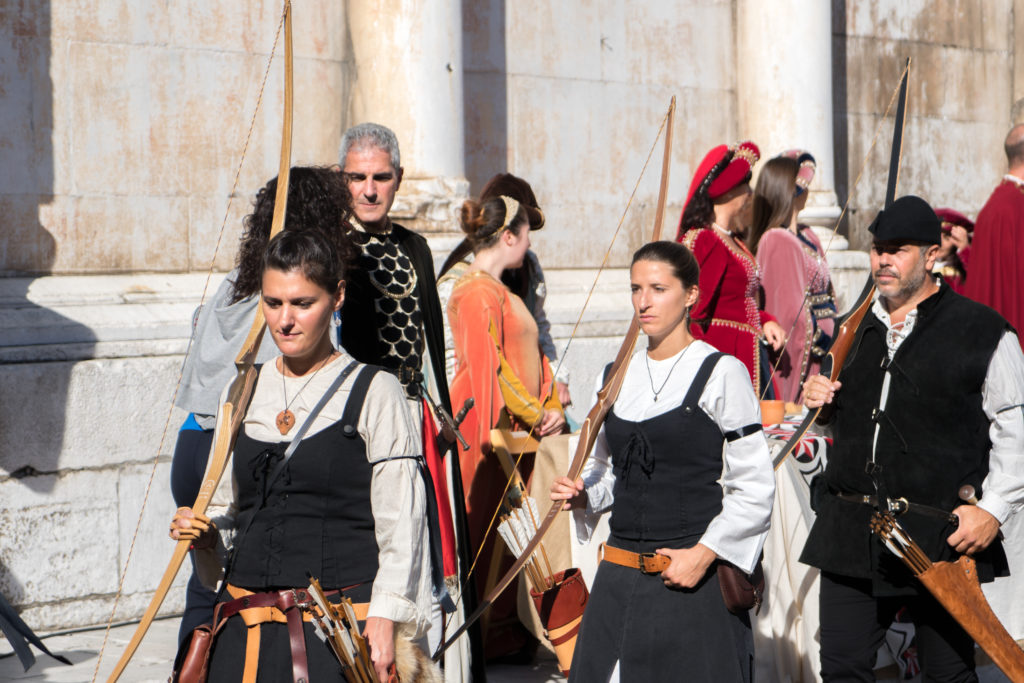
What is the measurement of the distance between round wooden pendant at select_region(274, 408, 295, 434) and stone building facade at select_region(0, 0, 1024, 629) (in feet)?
4.49

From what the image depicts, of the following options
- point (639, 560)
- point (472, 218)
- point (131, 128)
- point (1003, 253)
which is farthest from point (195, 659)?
point (1003, 253)

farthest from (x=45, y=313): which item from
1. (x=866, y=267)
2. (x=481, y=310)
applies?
(x=866, y=267)

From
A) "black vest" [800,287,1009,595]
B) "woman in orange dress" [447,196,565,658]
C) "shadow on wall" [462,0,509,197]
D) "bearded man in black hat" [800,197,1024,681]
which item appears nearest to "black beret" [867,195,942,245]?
"bearded man in black hat" [800,197,1024,681]

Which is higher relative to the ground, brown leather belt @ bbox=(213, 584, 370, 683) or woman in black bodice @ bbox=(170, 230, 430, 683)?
woman in black bodice @ bbox=(170, 230, 430, 683)

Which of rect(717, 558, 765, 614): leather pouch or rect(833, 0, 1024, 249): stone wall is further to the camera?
rect(833, 0, 1024, 249): stone wall

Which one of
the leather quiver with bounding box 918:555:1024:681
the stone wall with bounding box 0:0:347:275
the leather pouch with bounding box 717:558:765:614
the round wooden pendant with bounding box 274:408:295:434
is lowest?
the leather quiver with bounding box 918:555:1024:681

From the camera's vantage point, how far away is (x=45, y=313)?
19.3ft

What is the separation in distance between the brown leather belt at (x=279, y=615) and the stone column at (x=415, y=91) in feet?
13.7

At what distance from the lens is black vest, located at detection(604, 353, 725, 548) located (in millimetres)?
3713

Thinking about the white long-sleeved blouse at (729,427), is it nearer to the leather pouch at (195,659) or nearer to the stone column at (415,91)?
the leather pouch at (195,659)

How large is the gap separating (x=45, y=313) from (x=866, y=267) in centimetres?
545

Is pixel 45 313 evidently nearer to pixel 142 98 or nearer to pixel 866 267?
pixel 142 98

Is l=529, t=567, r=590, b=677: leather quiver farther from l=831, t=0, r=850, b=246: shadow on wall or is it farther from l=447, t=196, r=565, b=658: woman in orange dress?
l=831, t=0, r=850, b=246: shadow on wall

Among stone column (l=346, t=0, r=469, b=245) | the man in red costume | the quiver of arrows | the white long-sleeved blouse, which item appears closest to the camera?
the white long-sleeved blouse
